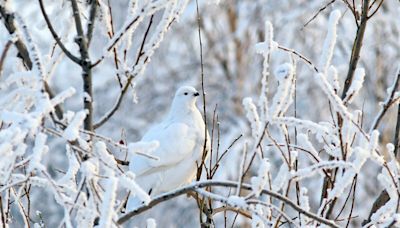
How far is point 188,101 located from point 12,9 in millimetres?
2312

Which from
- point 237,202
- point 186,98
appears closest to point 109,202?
point 237,202

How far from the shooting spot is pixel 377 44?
9055 mm

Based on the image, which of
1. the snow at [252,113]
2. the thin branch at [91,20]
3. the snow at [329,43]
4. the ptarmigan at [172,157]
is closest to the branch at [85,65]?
the thin branch at [91,20]

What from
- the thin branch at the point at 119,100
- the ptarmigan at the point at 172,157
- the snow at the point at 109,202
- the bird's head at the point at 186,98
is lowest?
the snow at the point at 109,202

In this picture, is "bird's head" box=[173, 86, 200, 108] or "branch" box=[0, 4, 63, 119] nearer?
"branch" box=[0, 4, 63, 119]

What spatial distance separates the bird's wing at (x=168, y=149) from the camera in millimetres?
3521

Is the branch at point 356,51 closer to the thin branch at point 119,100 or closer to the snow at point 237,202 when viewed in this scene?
the thin branch at point 119,100

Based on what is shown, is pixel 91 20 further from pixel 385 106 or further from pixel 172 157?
pixel 172 157

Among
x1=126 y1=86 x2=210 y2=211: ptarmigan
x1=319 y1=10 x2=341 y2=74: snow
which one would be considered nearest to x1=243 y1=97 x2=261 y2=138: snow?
x1=319 y1=10 x2=341 y2=74: snow

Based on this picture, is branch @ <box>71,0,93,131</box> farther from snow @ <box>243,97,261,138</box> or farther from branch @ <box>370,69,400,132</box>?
branch @ <box>370,69,400,132</box>

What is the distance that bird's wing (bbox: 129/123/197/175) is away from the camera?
3.52m

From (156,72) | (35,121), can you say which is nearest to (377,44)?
(156,72)

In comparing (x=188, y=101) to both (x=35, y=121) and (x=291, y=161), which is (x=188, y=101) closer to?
(x=291, y=161)

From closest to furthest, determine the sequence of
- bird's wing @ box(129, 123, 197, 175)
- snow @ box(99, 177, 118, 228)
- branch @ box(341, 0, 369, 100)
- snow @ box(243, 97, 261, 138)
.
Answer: snow @ box(99, 177, 118, 228) < snow @ box(243, 97, 261, 138) < branch @ box(341, 0, 369, 100) < bird's wing @ box(129, 123, 197, 175)
